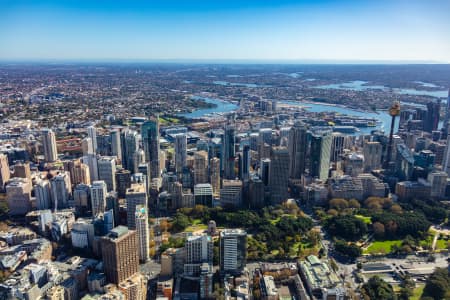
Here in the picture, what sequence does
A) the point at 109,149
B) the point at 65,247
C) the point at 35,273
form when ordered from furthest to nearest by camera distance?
the point at 109,149, the point at 65,247, the point at 35,273

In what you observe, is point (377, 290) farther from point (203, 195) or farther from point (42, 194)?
point (42, 194)

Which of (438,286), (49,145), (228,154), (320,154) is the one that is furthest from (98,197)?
(438,286)

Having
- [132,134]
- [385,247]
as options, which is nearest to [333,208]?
[385,247]

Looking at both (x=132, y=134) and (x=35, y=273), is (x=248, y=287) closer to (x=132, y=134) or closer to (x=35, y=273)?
(x=35, y=273)

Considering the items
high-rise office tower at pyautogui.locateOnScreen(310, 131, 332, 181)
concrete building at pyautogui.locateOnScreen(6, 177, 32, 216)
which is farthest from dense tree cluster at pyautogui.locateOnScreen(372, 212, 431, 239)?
concrete building at pyautogui.locateOnScreen(6, 177, 32, 216)

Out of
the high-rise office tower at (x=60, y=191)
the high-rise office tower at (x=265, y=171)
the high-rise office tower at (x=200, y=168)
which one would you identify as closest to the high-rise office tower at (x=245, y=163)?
the high-rise office tower at (x=265, y=171)
